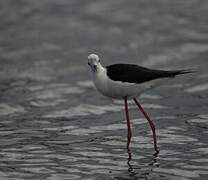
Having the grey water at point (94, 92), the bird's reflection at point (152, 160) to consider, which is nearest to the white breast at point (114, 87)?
the grey water at point (94, 92)

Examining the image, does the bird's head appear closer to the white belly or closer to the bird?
the bird

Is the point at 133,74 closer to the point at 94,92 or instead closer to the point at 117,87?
the point at 117,87

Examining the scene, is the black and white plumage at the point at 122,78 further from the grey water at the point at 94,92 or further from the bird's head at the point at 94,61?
the grey water at the point at 94,92

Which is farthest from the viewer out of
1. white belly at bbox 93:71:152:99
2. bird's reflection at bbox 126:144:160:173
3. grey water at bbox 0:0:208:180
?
white belly at bbox 93:71:152:99

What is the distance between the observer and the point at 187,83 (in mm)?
15078

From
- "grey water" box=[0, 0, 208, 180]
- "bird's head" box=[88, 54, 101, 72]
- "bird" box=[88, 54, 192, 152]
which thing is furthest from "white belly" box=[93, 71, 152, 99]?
"grey water" box=[0, 0, 208, 180]

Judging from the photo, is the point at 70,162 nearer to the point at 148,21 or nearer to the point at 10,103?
the point at 10,103

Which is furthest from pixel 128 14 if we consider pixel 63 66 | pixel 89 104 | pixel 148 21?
pixel 89 104

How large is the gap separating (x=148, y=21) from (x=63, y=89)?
17.7ft

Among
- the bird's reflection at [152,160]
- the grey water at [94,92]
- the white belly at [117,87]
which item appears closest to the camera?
the bird's reflection at [152,160]

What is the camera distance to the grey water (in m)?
9.73

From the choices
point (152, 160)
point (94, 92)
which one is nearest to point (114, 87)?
point (152, 160)

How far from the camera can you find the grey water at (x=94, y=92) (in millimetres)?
9734

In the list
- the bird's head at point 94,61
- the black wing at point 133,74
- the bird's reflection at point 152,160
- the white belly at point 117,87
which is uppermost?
the bird's head at point 94,61
